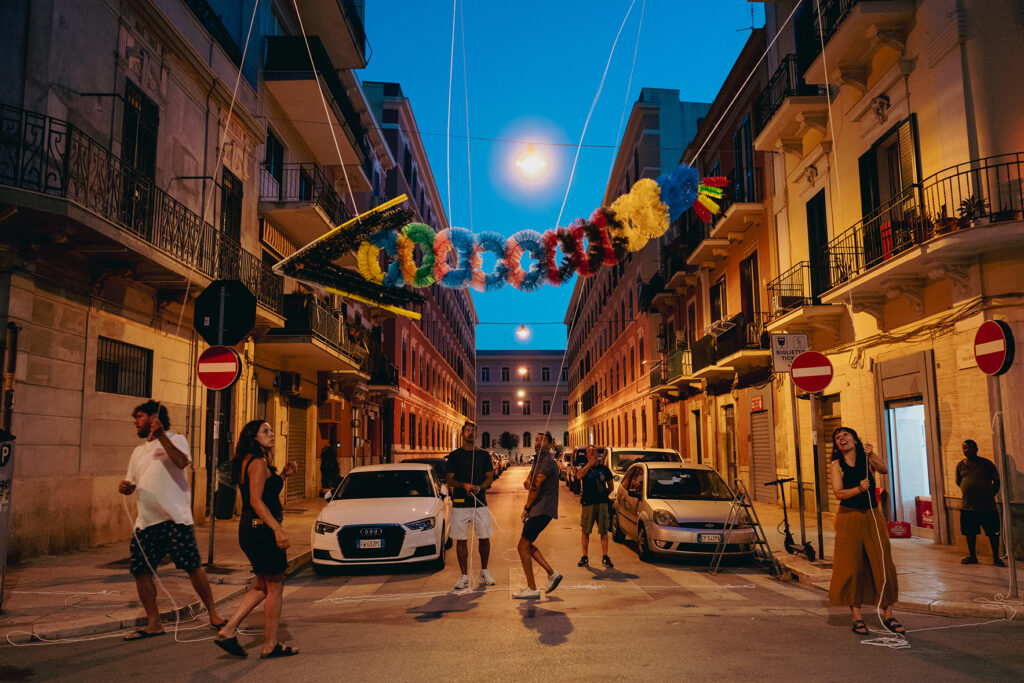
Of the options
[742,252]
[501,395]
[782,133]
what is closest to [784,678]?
[782,133]

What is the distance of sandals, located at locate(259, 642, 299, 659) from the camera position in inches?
220

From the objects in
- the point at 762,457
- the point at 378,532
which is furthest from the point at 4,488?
the point at 762,457

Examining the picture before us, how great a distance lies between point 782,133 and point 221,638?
1607cm

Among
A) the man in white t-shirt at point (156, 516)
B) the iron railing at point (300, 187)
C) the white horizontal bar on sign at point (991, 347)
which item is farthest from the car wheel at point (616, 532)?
the iron railing at point (300, 187)

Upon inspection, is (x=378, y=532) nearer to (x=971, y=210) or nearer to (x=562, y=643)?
(x=562, y=643)

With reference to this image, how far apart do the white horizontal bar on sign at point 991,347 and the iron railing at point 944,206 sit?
10.6 ft

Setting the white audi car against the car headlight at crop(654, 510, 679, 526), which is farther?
the car headlight at crop(654, 510, 679, 526)

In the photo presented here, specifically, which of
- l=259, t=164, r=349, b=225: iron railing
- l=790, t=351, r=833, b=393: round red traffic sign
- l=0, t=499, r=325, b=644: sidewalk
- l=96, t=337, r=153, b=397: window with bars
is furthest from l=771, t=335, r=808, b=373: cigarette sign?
l=259, t=164, r=349, b=225: iron railing

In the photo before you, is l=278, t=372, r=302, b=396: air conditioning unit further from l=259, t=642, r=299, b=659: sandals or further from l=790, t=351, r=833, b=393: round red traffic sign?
l=259, t=642, r=299, b=659: sandals

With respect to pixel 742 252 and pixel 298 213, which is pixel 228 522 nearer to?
pixel 298 213

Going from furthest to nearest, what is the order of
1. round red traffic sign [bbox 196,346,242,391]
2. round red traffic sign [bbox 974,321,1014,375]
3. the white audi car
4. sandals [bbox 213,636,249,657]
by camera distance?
the white audi car, round red traffic sign [bbox 196,346,242,391], round red traffic sign [bbox 974,321,1014,375], sandals [bbox 213,636,249,657]

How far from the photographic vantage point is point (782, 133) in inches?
683

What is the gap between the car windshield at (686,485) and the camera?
11594 mm

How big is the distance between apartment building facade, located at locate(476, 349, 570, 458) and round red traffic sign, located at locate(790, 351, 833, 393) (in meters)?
73.2
